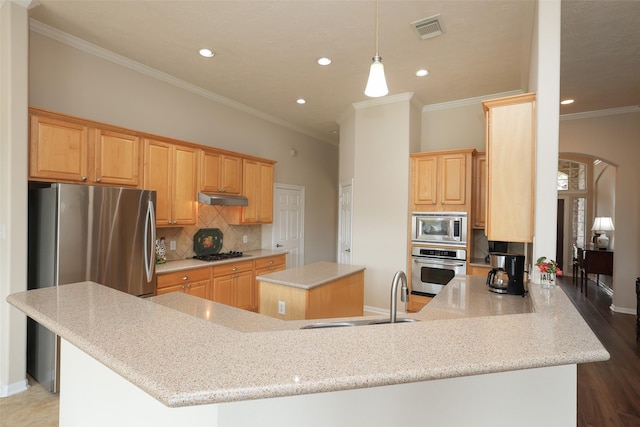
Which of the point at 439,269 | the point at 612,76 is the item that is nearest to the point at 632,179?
the point at 612,76

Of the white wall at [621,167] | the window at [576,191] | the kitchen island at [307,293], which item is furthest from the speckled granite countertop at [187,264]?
the window at [576,191]

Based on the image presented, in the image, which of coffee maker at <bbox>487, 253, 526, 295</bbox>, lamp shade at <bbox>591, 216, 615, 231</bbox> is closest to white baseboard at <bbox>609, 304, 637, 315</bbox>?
lamp shade at <bbox>591, 216, 615, 231</bbox>

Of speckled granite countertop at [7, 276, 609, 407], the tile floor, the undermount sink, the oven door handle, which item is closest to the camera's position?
speckled granite countertop at [7, 276, 609, 407]

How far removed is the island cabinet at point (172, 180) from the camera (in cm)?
353

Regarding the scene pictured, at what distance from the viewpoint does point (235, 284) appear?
4.23 m

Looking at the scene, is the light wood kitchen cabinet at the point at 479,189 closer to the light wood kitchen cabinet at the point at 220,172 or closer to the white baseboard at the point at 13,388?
the light wood kitchen cabinet at the point at 220,172

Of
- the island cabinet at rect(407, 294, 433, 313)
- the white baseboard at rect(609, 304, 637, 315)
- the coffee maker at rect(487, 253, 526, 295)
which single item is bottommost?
the white baseboard at rect(609, 304, 637, 315)

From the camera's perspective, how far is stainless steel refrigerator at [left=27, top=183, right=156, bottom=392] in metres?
2.60

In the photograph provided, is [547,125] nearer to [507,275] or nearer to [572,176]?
[507,275]

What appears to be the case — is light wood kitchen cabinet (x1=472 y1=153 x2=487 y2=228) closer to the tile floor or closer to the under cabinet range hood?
the under cabinet range hood

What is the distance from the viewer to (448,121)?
4863 mm

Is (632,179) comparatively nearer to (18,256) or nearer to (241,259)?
(241,259)

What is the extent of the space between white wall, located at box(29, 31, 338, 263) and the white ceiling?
0.23 m

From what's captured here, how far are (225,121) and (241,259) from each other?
6.81 ft
